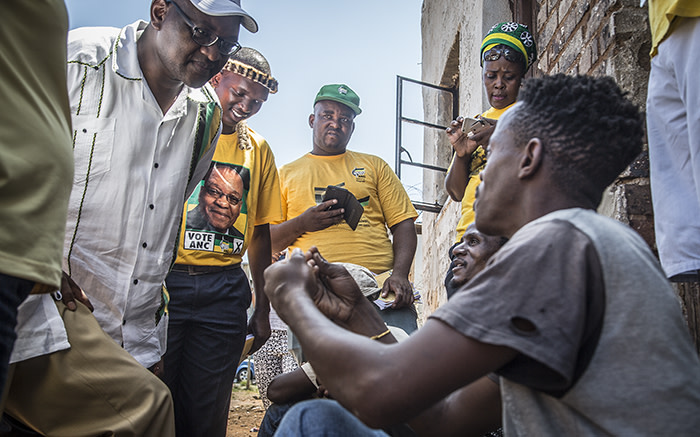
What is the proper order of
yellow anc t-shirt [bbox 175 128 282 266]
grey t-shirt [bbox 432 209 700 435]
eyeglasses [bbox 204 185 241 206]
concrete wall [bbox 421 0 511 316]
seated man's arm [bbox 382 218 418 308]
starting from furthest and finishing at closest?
concrete wall [bbox 421 0 511 316]
seated man's arm [bbox 382 218 418 308]
eyeglasses [bbox 204 185 241 206]
yellow anc t-shirt [bbox 175 128 282 266]
grey t-shirt [bbox 432 209 700 435]

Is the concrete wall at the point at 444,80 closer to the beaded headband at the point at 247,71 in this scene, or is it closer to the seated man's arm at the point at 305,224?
the seated man's arm at the point at 305,224

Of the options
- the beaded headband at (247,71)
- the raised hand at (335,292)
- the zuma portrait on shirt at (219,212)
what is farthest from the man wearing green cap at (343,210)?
the raised hand at (335,292)

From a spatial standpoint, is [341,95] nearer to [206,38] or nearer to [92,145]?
[206,38]

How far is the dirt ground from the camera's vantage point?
534 centimetres

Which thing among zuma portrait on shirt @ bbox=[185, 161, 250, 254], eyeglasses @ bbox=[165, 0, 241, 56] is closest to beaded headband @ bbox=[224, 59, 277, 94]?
zuma portrait on shirt @ bbox=[185, 161, 250, 254]

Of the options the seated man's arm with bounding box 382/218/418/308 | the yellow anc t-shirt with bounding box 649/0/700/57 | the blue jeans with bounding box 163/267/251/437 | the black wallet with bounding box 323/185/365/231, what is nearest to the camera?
the yellow anc t-shirt with bounding box 649/0/700/57

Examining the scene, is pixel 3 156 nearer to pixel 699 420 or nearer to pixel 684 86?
pixel 699 420

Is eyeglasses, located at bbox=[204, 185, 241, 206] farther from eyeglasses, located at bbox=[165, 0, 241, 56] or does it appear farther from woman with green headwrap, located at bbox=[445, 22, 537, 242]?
woman with green headwrap, located at bbox=[445, 22, 537, 242]

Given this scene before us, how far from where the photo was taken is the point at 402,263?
3801 mm

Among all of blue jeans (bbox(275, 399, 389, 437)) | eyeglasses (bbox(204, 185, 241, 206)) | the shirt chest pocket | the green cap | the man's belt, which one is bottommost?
blue jeans (bbox(275, 399, 389, 437))

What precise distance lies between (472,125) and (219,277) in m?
1.50

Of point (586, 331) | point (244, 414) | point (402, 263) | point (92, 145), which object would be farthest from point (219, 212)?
point (244, 414)

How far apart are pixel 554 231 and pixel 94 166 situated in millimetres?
1888

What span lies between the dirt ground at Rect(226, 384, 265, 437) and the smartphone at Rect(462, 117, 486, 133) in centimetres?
346
